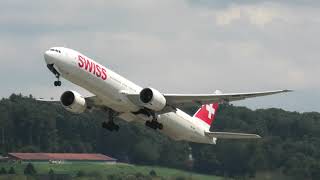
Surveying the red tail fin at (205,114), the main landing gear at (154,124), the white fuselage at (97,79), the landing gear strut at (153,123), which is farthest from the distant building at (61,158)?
the white fuselage at (97,79)

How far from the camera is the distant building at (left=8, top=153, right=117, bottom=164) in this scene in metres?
103

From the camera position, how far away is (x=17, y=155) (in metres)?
110

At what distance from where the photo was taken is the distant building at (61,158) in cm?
10337

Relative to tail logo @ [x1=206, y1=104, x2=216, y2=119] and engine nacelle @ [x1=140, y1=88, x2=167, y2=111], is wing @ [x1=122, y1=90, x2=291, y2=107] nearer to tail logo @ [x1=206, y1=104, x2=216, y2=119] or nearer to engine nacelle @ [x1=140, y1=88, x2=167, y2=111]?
engine nacelle @ [x1=140, y1=88, x2=167, y2=111]

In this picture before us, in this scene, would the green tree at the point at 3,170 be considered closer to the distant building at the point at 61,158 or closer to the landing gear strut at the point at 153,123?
the distant building at the point at 61,158

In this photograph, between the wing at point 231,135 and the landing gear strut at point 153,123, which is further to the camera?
the wing at point 231,135

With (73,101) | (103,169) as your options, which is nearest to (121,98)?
(73,101)

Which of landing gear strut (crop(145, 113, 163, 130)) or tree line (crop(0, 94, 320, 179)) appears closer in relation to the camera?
landing gear strut (crop(145, 113, 163, 130))

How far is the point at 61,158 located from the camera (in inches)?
4181

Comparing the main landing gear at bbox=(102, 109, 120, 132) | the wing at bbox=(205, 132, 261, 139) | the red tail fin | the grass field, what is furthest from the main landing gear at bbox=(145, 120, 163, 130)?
the grass field

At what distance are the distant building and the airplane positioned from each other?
32.1 meters

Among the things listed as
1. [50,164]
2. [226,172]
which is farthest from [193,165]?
[50,164]

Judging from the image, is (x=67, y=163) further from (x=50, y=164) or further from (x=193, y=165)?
(x=193, y=165)

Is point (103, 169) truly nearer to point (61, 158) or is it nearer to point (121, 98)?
point (61, 158)
